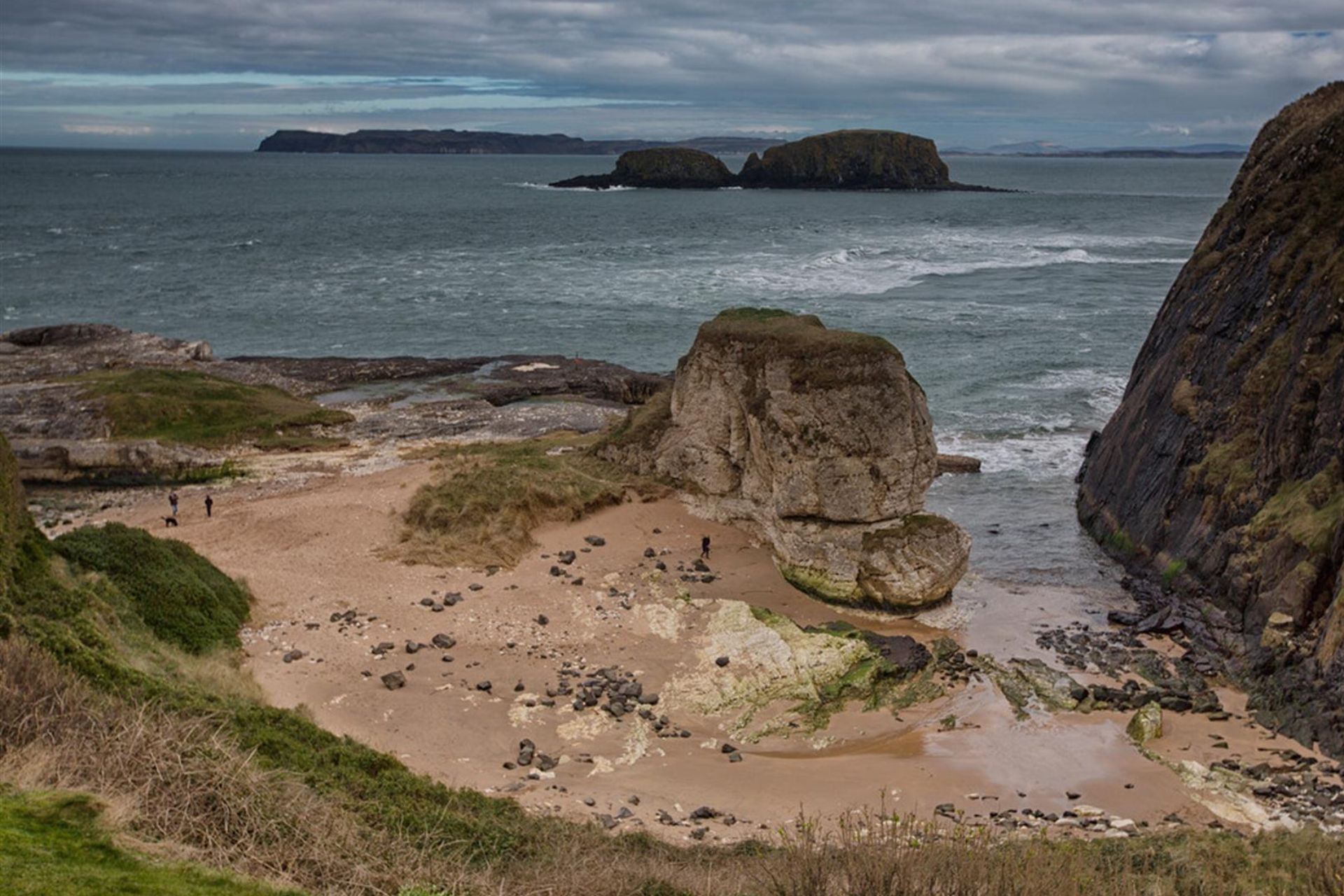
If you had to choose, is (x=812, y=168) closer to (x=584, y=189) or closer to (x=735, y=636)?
(x=584, y=189)

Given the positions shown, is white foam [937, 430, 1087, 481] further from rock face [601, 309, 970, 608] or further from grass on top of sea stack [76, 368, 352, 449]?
grass on top of sea stack [76, 368, 352, 449]

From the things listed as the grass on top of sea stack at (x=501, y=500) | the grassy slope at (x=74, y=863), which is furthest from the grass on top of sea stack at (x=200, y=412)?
the grassy slope at (x=74, y=863)

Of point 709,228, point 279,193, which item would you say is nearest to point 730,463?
point 709,228

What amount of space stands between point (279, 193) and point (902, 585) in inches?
6288

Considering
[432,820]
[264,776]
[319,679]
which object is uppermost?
[264,776]

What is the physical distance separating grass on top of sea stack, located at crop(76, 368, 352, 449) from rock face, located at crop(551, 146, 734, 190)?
476 ft

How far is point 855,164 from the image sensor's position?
18112cm

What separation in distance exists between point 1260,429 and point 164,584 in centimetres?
2531

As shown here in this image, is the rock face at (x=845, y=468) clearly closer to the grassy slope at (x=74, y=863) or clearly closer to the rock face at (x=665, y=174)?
the grassy slope at (x=74, y=863)

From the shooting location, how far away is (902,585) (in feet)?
88.9

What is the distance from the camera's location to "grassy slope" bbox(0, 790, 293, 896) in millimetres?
10820

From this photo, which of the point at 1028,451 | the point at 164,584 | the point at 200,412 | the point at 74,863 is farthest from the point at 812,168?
the point at 74,863

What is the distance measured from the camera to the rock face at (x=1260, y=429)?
2386 cm

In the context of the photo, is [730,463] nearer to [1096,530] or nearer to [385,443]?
[1096,530]
